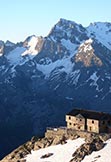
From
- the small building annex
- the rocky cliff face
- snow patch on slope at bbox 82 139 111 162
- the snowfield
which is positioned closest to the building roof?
the small building annex

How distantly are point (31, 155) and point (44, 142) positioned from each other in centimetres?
844

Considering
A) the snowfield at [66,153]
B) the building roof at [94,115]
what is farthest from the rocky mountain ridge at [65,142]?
the building roof at [94,115]

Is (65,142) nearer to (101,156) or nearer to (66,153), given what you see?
(66,153)

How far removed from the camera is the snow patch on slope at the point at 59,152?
16781 centimetres

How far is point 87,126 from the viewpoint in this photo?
189 metres

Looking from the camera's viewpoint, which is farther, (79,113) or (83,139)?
(79,113)

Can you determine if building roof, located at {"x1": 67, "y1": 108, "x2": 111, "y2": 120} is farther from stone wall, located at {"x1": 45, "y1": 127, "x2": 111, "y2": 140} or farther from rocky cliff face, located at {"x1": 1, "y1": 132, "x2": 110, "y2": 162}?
rocky cliff face, located at {"x1": 1, "y1": 132, "x2": 110, "y2": 162}

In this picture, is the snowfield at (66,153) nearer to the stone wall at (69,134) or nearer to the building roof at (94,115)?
the stone wall at (69,134)

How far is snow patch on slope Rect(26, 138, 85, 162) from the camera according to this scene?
551 feet

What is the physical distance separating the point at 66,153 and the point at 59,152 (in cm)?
338

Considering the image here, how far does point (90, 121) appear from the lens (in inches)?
7407

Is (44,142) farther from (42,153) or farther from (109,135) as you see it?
(109,135)

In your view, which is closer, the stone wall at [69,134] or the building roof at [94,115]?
the stone wall at [69,134]

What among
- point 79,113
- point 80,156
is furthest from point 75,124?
point 80,156
